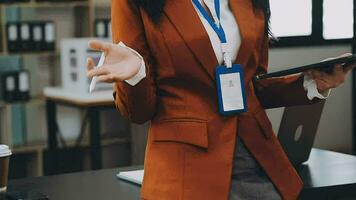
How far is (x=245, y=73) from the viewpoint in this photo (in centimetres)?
144

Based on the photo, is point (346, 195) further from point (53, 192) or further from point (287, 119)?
point (53, 192)

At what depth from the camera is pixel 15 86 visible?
4.93 metres

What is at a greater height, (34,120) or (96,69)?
(96,69)

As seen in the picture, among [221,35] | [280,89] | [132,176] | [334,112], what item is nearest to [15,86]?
[334,112]

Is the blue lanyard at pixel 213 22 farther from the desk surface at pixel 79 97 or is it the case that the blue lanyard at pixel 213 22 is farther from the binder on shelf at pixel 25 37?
the binder on shelf at pixel 25 37

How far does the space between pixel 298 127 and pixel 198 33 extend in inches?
36.9

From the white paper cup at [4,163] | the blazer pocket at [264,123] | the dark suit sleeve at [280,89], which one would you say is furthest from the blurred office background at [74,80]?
the blazer pocket at [264,123]

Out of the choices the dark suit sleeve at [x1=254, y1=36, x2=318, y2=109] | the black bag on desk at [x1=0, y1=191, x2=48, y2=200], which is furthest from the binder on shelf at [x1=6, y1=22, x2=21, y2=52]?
the dark suit sleeve at [x1=254, y1=36, x2=318, y2=109]

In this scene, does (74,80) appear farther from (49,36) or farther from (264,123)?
(264,123)

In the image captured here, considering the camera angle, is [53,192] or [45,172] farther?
[45,172]

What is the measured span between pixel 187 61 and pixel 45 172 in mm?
4081

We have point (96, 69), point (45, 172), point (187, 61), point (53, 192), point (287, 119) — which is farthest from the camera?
point (45, 172)

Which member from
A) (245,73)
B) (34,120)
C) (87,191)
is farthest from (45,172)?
(245,73)

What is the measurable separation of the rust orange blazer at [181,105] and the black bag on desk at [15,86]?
3.61 meters
